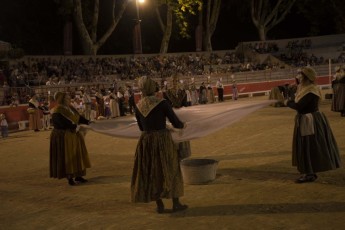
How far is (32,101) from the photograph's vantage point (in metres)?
19.2

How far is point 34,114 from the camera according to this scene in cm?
1948

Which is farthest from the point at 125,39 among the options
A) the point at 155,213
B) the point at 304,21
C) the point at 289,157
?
the point at 155,213

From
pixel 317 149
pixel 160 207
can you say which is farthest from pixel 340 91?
pixel 160 207

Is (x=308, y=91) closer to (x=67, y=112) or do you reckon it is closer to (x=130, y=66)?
(x=67, y=112)

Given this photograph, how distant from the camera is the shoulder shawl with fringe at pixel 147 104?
6410 millimetres

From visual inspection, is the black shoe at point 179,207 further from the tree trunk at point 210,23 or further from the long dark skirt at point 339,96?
the tree trunk at point 210,23

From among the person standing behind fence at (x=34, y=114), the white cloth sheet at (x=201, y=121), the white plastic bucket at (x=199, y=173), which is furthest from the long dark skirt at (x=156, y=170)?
the person standing behind fence at (x=34, y=114)

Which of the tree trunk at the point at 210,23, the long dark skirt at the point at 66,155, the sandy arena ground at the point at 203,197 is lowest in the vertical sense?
the sandy arena ground at the point at 203,197

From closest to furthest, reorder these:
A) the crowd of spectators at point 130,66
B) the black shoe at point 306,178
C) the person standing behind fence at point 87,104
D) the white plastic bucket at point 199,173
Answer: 1. the black shoe at point 306,178
2. the white plastic bucket at point 199,173
3. the person standing behind fence at point 87,104
4. the crowd of spectators at point 130,66

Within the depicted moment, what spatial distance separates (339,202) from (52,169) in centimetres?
520

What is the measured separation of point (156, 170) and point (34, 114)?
14236 mm

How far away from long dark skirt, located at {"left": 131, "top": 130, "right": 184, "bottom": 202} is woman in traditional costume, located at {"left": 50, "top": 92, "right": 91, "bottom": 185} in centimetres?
274

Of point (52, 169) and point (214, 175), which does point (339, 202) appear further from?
point (52, 169)

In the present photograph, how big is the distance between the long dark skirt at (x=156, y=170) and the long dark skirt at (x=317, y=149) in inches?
88.2
